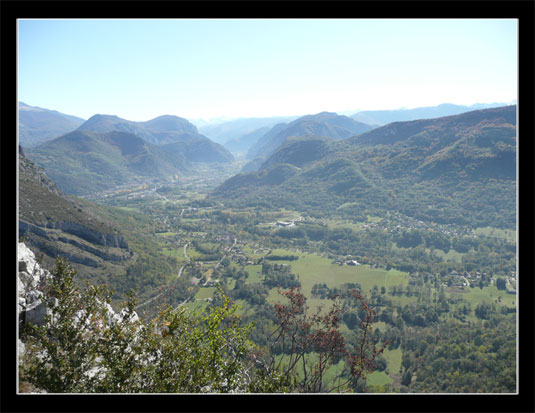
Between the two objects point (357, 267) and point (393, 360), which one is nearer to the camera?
point (393, 360)

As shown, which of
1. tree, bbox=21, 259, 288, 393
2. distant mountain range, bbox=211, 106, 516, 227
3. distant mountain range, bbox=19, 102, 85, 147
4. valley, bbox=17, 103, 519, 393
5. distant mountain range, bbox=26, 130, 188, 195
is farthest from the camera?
distant mountain range, bbox=19, 102, 85, 147

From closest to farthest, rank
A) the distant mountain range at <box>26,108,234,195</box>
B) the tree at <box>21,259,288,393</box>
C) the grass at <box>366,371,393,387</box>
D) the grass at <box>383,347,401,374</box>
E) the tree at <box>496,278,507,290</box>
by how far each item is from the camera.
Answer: the tree at <box>21,259,288,393</box> → the grass at <box>366,371,393,387</box> → the grass at <box>383,347,401,374</box> → the tree at <box>496,278,507,290</box> → the distant mountain range at <box>26,108,234,195</box>

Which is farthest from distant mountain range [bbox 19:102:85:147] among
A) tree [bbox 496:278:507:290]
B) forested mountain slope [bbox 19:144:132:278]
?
tree [bbox 496:278:507:290]

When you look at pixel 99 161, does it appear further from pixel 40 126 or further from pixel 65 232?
pixel 40 126

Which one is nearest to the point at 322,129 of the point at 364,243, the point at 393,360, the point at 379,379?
the point at 364,243

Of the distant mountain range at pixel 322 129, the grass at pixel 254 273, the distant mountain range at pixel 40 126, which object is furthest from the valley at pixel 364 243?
the distant mountain range at pixel 40 126

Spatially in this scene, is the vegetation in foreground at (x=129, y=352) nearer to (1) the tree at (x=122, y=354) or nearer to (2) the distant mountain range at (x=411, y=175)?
(1) the tree at (x=122, y=354)

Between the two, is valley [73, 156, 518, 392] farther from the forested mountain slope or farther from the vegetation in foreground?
the vegetation in foreground

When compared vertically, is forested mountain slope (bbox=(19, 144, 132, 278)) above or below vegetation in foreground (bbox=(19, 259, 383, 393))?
below

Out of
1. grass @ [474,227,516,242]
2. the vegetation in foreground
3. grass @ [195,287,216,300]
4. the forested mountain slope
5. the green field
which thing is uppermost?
the vegetation in foreground
